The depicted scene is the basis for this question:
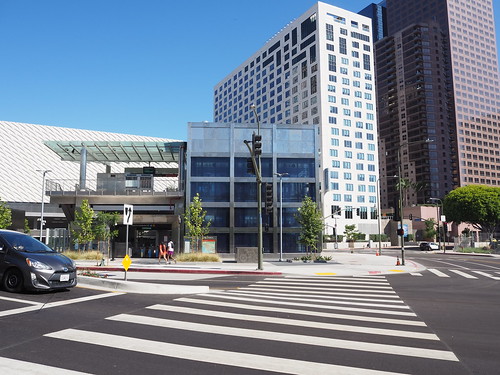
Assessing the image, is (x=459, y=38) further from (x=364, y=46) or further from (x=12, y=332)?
(x=12, y=332)

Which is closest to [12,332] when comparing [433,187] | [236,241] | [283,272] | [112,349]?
[112,349]

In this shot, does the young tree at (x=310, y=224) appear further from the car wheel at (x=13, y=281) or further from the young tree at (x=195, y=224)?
the car wheel at (x=13, y=281)

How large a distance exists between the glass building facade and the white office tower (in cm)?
4509

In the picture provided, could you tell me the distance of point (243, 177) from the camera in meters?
39.4

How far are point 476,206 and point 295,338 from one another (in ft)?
253

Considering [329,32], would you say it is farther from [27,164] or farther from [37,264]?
[37,264]

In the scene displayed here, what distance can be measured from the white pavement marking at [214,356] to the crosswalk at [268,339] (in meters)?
0.01

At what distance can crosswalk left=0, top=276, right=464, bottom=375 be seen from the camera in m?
4.73

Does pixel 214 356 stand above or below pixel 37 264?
below

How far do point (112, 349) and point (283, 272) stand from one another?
595 inches

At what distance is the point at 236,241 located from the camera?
127ft

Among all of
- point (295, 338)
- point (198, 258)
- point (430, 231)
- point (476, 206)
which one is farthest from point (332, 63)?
point (295, 338)

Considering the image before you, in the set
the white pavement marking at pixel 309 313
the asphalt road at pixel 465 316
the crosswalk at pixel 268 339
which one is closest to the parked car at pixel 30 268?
the crosswalk at pixel 268 339

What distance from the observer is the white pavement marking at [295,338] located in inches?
212
